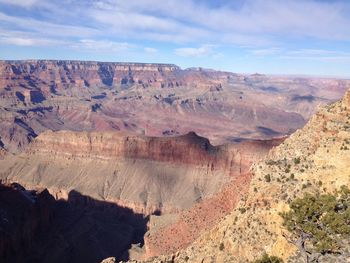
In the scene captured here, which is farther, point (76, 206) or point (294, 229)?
point (76, 206)

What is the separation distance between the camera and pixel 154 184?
12556 cm

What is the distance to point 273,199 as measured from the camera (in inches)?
1473

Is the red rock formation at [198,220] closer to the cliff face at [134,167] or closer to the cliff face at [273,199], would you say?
the cliff face at [273,199]

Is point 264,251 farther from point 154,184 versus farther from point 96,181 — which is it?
point 96,181

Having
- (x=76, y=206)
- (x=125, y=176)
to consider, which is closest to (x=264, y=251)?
(x=76, y=206)

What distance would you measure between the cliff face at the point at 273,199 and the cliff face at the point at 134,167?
7555 cm

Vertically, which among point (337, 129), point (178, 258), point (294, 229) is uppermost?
point (337, 129)

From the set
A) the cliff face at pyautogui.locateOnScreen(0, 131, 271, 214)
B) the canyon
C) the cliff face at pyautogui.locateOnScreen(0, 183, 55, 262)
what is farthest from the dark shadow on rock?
the cliff face at pyautogui.locateOnScreen(0, 131, 271, 214)

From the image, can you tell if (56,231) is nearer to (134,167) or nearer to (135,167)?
(135,167)

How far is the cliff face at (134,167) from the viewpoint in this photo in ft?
400

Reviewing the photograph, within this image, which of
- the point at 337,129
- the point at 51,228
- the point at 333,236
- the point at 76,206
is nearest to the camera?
the point at 333,236

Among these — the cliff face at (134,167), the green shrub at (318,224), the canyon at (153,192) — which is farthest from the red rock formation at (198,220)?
the cliff face at (134,167)

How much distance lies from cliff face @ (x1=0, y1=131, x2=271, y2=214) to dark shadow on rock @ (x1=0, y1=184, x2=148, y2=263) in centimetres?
1122

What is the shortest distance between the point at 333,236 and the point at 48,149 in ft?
428
